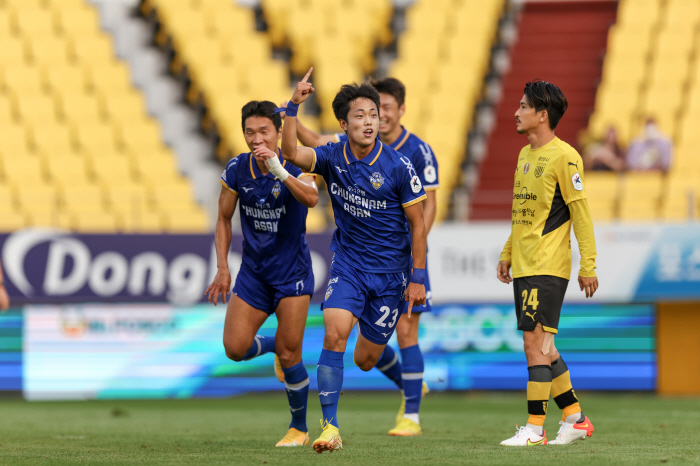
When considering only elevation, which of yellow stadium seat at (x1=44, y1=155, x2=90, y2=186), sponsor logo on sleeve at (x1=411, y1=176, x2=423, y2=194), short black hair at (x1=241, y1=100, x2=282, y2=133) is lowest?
yellow stadium seat at (x1=44, y1=155, x2=90, y2=186)

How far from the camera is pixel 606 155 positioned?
14.2 m

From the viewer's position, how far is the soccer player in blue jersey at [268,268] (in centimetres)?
665

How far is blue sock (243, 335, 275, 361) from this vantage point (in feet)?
22.9

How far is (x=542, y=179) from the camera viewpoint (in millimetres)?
5984

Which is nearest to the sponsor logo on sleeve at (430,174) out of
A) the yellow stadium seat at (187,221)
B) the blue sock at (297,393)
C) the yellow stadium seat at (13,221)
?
the blue sock at (297,393)

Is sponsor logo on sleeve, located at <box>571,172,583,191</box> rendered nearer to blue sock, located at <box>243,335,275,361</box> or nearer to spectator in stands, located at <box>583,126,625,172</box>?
blue sock, located at <box>243,335,275,361</box>

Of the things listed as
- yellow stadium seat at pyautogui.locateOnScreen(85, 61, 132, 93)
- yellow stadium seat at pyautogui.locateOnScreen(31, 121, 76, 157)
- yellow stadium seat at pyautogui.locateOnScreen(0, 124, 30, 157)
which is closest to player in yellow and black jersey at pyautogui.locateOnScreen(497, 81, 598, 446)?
yellow stadium seat at pyautogui.locateOnScreen(31, 121, 76, 157)

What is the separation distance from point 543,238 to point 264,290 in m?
2.10

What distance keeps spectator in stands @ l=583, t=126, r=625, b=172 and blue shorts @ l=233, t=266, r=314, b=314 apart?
27.8 ft

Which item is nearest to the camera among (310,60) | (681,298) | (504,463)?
(504,463)

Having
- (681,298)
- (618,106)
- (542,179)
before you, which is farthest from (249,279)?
(618,106)

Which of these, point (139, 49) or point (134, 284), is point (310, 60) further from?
point (134, 284)

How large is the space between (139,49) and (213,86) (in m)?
2.04

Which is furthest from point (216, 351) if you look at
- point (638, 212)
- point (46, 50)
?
point (46, 50)
